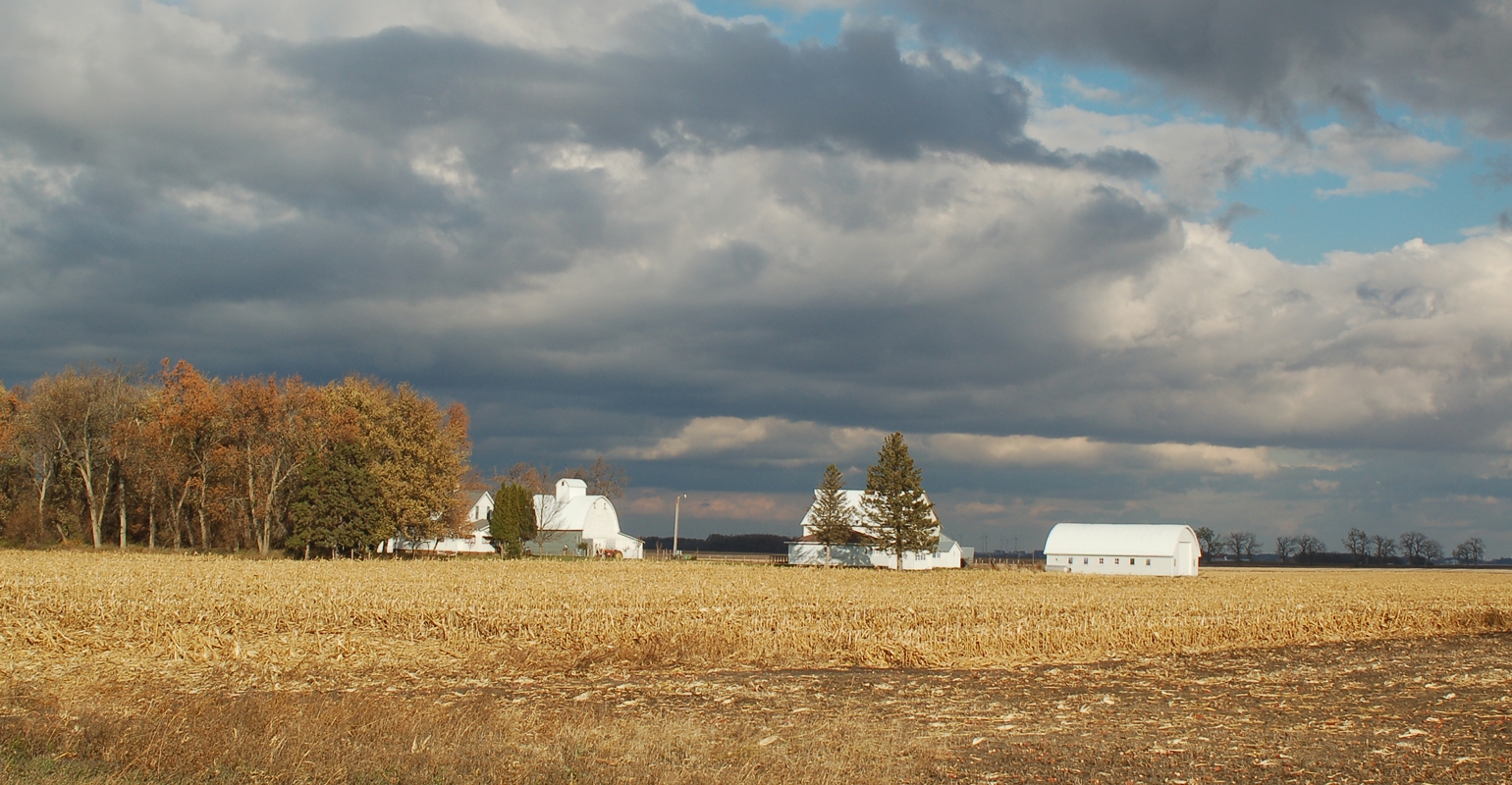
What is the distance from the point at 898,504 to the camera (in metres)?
86.9

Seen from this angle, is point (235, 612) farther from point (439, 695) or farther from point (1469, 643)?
point (1469, 643)

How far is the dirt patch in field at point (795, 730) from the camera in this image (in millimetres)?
10703

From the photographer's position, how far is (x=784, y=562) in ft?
325

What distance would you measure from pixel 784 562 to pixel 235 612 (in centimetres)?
7562

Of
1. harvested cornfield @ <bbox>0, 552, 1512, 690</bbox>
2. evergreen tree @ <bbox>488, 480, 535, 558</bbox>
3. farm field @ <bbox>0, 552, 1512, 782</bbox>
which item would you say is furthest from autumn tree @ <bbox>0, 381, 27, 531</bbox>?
farm field @ <bbox>0, 552, 1512, 782</bbox>

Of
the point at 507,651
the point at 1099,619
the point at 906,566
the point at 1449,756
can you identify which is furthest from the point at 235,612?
the point at 906,566

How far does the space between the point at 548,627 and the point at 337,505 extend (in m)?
49.4

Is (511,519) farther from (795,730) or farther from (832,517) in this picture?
(795,730)

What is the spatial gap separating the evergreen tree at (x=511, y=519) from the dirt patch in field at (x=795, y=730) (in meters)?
68.3

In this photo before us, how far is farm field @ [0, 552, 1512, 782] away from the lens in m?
11.5

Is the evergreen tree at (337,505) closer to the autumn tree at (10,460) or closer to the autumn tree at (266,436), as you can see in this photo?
the autumn tree at (266,436)

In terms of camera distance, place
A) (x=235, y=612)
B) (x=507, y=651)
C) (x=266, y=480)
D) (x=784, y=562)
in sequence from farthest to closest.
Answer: (x=784, y=562), (x=266, y=480), (x=235, y=612), (x=507, y=651)

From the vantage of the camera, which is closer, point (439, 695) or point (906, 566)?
point (439, 695)

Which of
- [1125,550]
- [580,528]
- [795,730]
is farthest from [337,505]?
[1125,550]
